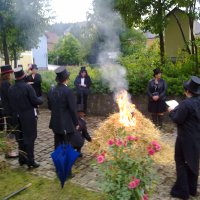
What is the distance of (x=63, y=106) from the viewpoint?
20.6ft

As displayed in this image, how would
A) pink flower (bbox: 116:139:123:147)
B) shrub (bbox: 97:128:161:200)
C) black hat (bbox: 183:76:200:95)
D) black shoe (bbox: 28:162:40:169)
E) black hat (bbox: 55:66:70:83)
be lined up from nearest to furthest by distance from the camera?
shrub (bbox: 97:128:161:200)
pink flower (bbox: 116:139:123:147)
black hat (bbox: 183:76:200:95)
black hat (bbox: 55:66:70:83)
black shoe (bbox: 28:162:40:169)

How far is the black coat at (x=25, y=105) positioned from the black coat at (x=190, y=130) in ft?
9.37

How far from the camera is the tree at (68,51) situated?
3472 centimetres

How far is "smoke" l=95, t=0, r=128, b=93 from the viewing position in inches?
472

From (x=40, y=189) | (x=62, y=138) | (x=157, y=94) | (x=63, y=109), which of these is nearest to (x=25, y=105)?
(x=63, y=109)

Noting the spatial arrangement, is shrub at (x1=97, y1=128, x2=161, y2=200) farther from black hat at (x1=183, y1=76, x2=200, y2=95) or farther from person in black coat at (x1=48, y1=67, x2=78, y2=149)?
person in black coat at (x1=48, y1=67, x2=78, y2=149)

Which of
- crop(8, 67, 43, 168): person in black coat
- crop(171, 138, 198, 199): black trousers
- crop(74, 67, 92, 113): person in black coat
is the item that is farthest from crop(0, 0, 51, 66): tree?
crop(171, 138, 198, 199): black trousers

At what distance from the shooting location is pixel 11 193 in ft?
18.4

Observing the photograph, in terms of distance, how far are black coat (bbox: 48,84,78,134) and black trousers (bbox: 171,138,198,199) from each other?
2.12m

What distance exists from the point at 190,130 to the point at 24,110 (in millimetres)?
3279

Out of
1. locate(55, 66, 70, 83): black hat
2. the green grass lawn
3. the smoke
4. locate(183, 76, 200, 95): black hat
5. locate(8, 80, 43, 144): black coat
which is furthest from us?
the smoke

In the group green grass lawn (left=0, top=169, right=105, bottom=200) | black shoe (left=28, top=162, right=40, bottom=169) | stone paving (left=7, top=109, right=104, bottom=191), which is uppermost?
black shoe (left=28, top=162, right=40, bottom=169)

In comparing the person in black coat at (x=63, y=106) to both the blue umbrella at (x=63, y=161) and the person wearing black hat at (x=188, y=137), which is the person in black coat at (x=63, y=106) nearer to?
the blue umbrella at (x=63, y=161)

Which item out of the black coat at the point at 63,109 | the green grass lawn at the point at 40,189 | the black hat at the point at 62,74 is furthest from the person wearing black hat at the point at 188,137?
the black hat at the point at 62,74
